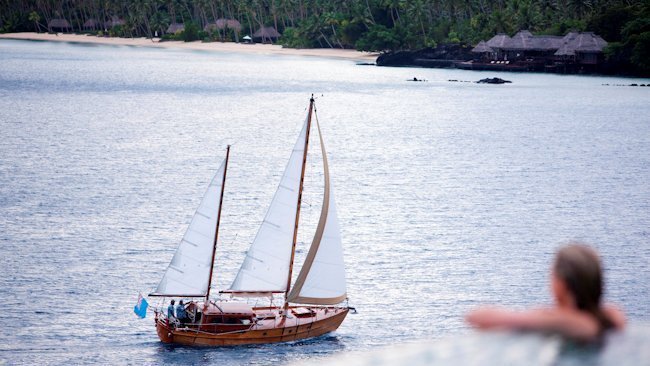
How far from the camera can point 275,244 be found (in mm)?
47500

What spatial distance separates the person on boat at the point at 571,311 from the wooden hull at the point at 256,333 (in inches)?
1660

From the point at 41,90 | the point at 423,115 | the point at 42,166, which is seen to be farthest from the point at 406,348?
the point at 41,90

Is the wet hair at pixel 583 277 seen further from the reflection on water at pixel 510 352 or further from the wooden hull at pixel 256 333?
the wooden hull at pixel 256 333

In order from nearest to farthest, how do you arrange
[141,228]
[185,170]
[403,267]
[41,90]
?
[403,267], [141,228], [185,170], [41,90]

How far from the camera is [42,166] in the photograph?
100 m

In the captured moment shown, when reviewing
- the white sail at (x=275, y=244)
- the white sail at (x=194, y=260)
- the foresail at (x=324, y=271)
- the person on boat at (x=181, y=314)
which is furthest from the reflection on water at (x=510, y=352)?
the white sail at (x=194, y=260)

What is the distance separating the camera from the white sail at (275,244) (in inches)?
1825

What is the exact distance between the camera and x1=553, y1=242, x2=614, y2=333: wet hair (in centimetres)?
337

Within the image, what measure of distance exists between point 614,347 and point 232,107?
174999 mm

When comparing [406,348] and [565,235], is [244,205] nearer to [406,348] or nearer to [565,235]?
[565,235]

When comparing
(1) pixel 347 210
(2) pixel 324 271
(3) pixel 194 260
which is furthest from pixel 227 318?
(1) pixel 347 210

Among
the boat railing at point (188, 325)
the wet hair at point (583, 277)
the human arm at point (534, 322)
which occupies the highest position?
the wet hair at point (583, 277)

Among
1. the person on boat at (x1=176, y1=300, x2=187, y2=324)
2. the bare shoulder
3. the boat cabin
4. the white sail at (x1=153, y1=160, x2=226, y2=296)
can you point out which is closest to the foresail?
the boat cabin

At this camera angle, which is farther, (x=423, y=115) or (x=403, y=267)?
(x=423, y=115)
